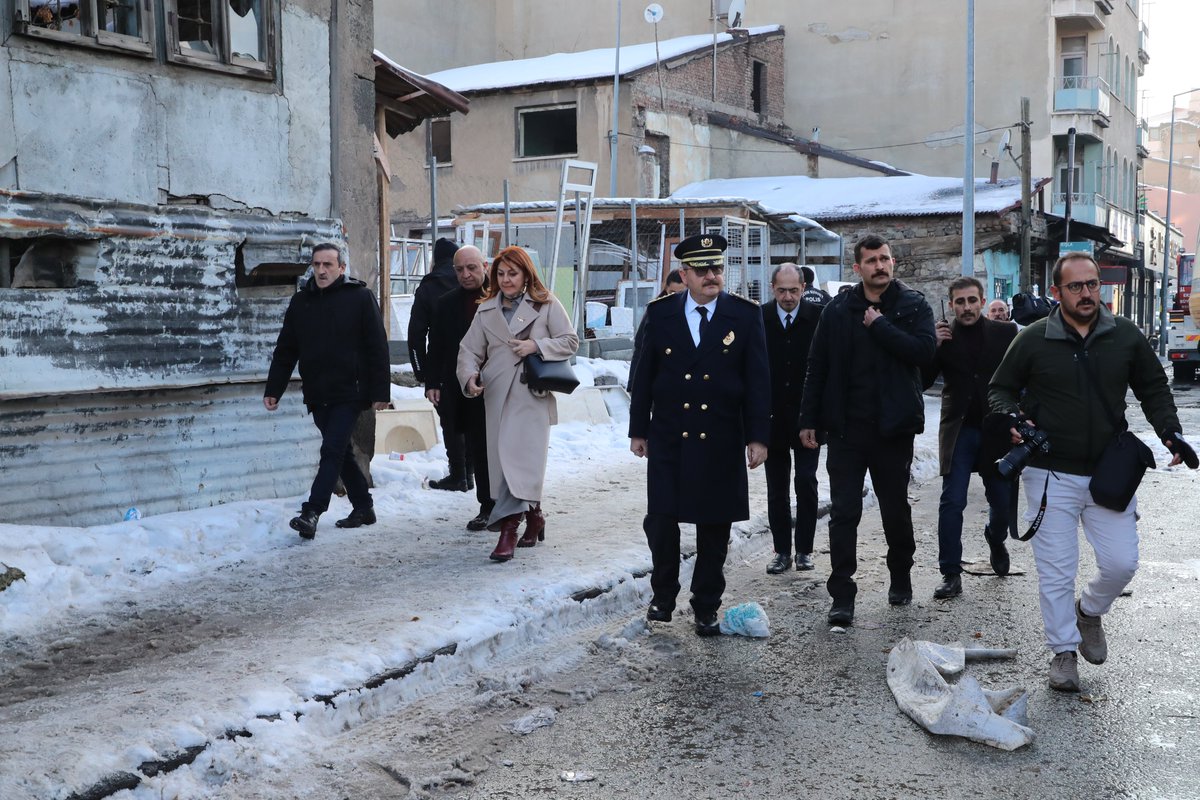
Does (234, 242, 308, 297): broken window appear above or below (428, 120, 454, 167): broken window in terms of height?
below

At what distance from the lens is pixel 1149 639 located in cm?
615

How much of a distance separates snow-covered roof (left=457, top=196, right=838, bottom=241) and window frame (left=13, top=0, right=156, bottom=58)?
54.0 feet

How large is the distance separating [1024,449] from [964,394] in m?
2.01

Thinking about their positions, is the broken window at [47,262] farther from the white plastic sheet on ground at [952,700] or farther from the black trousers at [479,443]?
the white plastic sheet on ground at [952,700]

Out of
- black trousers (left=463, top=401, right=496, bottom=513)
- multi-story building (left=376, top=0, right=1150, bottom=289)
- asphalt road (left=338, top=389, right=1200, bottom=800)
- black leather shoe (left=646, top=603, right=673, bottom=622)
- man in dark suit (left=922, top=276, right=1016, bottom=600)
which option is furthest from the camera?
multi-story building (left=376, top=0, right=1150, bottom=289)

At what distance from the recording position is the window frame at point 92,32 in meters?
7.70

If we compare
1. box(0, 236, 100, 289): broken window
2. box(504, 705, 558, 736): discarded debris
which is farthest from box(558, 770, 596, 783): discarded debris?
box(0, 236, 100, 289): broken window

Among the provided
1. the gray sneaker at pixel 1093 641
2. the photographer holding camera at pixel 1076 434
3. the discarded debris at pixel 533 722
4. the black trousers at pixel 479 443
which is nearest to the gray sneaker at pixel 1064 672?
the photographer holding camera at pixel 1076 434

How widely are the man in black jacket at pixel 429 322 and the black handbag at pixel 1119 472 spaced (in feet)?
18.3

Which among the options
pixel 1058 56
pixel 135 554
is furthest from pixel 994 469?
pixel 1058 56

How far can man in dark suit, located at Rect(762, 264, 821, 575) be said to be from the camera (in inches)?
304

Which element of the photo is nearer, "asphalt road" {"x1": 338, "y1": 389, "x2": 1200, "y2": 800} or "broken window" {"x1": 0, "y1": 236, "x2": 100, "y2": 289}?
"asphalt road" {"x1": 338, "y1": 389, "x2": 1200, "y2": 800}

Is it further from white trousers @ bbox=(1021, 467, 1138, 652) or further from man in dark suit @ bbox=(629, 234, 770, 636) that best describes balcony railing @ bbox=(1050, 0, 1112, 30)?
white trousers @ bbox=(1021, 467, 1138, 652)

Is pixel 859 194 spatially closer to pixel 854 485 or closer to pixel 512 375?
pixel 512 375
